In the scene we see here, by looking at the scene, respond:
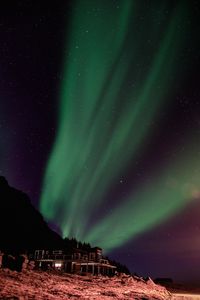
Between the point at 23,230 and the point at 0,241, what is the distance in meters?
15.0

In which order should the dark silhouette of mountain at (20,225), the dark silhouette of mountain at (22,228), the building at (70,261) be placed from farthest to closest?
the dark silhouette of mountain at (20,225) → the dark silhouette of mountain at (22,228) → the building at (70,261)

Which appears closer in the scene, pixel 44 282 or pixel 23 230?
pixel 44 282

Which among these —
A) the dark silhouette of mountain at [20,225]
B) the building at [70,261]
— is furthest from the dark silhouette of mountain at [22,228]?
the building at [70,261]

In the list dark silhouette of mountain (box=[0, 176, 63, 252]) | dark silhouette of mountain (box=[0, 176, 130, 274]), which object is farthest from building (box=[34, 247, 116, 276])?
dark silhouette of mountain (box=[0, 176, 63, 252])

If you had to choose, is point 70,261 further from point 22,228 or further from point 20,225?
point 20,225

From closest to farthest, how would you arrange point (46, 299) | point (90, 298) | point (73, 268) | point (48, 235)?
point (46, 299), point (90, 298), point (73, 268), point (48, 235)

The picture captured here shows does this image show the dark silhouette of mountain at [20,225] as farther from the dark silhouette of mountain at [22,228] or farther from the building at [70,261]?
the building at [70,261]

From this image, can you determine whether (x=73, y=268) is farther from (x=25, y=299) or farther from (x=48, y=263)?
(x=25, y=299)

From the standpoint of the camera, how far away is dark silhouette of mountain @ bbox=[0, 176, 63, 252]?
101812 mm

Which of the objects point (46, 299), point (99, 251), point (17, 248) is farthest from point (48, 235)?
point (46, 299)

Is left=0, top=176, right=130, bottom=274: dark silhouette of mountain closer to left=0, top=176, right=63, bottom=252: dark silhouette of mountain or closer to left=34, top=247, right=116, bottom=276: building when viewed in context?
left=0, top=176, right=63, bottom=252: dark silhouette of mountain

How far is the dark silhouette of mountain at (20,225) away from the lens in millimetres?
101812

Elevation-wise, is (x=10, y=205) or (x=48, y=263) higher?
(x=10, y=205)

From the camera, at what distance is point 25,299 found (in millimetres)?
21969
